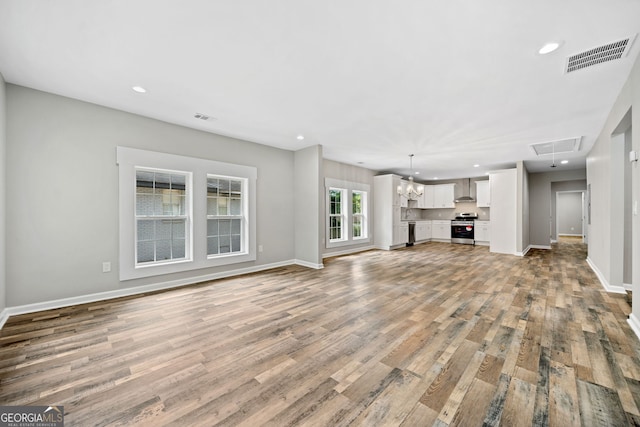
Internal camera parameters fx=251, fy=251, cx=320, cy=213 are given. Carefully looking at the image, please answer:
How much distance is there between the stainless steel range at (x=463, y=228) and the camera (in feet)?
30.8

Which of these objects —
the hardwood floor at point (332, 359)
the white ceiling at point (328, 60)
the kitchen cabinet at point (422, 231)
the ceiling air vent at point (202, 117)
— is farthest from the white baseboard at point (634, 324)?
the kitchen cabinet at point (422, 231)

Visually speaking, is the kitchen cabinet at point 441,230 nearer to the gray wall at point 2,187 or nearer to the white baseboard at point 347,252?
the white baseboard at point 347,252

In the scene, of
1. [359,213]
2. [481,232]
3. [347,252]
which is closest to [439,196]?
[481,232]

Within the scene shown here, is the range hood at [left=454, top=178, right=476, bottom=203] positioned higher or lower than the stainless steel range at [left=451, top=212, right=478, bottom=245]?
higher

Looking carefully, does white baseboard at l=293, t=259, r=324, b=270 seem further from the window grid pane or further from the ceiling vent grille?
the ceiling vent grille

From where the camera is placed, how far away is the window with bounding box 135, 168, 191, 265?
3896 millimetres

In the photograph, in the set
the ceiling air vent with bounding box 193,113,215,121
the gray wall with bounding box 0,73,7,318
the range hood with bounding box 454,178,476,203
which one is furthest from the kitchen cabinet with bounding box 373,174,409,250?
the gray wall with bounding box 0,73,7,318

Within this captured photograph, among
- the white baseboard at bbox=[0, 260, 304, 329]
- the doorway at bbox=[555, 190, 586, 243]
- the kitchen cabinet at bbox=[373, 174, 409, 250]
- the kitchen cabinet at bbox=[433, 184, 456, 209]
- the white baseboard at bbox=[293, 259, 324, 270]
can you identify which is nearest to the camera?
the white baseboard at bbox=[0, 260, 304, 329]

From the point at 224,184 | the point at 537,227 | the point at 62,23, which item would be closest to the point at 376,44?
the point at 62,23

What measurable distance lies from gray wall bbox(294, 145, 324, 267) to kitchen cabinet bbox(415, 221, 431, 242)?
5.57 m

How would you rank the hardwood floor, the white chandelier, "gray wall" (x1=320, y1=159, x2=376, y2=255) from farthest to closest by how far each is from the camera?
the white chandelier → "gray wall" (x1=320, y1=159, x2=376, y2=255) → the hardwood floor

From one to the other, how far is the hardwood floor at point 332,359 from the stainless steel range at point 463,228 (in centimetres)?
591

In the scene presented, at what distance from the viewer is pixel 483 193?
899cm

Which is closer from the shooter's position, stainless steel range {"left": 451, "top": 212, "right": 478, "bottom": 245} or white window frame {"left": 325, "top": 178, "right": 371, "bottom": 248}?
white window frame {"left": 325, "top": 178, "right": 371, "bottom": 248}
